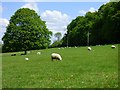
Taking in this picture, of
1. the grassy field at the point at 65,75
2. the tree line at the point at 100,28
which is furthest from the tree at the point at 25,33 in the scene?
the grassy field at the point at 65,75

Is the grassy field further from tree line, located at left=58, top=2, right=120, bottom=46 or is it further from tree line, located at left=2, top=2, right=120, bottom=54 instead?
tree line, located at left=58, top=2, right=120, bottom=46

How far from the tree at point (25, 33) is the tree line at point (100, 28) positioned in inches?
A: 1081

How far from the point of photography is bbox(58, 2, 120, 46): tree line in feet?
361

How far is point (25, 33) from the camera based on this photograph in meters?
85.8

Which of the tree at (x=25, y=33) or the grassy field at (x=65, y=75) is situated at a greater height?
the tree at (x=25, y=33)

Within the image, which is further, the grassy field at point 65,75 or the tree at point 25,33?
the tree at point 25,33

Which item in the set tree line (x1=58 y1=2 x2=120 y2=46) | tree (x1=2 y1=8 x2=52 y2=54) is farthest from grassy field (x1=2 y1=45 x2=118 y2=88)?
tree line (x1=58 y1=2 x2=120 y2=46)

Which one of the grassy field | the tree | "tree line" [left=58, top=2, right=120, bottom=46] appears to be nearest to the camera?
the grassy field

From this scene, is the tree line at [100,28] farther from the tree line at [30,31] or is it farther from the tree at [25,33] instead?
the tree at [25,33]

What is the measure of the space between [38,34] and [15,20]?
8.20 m

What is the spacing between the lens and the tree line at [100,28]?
10997 centimetres

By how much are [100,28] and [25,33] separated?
155 feet

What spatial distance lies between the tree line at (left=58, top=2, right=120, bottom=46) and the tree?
90.0ft

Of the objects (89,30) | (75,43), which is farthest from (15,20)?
(75,43)
